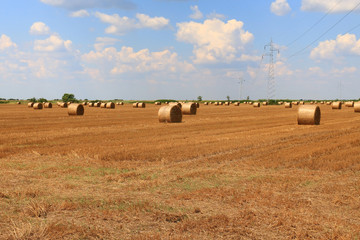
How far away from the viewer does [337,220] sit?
23.3 feet

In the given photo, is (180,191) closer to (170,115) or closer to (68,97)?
(170,115)

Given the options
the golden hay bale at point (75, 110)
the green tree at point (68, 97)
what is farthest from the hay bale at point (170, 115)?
the green tree at point (68, 97)

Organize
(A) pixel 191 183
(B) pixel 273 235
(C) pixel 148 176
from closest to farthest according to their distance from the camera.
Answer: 1. (B) pixel 273 235
2. (A) pixel 191 183
3. (C) pixel 148 176

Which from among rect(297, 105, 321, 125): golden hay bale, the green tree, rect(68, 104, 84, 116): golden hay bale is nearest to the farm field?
rect(297, 105, 321, 125): golden hay bale

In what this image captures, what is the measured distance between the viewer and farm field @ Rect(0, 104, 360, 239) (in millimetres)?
6625

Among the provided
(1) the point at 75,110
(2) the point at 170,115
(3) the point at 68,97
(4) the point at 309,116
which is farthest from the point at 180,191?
(3) the point at 68,97

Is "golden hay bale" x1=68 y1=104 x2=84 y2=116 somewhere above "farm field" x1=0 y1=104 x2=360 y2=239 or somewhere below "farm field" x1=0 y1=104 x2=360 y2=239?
above

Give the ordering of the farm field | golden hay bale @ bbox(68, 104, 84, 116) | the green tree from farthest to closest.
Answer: the green tree < golden hay bale @ bbox(68, 104, 84, 116) < the farm field

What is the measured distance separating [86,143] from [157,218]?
11265mm

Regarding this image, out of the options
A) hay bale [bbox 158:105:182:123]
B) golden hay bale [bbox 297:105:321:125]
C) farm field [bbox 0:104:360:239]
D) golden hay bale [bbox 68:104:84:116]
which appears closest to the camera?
farm field [bbox 0:104:360:239]

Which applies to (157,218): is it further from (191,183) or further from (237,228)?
(191,183)

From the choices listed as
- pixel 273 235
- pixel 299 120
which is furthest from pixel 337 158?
pixel 299 120

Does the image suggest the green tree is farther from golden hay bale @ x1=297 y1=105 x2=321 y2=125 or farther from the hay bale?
golden hay bale @ x1=297 y1=105 x2=321 y2=125

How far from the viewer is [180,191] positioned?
9211mm
